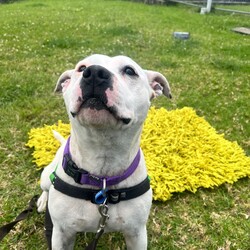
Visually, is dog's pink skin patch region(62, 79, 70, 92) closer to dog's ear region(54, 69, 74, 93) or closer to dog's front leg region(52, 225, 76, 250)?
dog's ear region(54, 69, 74, 93)

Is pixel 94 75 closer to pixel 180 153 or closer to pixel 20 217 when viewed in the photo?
pixel 20 217

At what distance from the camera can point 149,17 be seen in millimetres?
11820

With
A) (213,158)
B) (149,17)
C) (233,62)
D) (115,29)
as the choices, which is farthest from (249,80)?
(149,17)

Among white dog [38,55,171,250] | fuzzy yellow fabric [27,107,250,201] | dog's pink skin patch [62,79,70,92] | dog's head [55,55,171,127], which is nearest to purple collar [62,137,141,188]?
white dog [38,55,171,250]

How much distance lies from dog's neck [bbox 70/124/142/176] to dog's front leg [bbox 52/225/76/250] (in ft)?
1.60

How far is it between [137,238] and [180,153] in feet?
5.91

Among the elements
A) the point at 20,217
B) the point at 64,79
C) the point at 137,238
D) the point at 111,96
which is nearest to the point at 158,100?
the point at 64,79

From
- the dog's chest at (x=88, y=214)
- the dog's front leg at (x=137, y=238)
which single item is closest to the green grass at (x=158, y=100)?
the dog's front leg at (x=137, y=238)

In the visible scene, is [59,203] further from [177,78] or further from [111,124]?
[177,78]

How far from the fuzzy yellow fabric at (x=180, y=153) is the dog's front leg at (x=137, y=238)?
2.93ft

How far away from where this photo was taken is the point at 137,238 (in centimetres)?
256

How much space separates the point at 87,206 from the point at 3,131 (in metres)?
2.44

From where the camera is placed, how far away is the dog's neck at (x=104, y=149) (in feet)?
7.07

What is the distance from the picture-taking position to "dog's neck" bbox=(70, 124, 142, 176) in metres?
2.16
